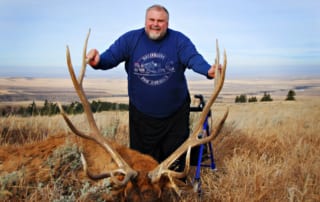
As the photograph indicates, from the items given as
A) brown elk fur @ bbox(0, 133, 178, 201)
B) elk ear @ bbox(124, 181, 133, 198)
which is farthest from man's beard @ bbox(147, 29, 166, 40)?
elk ear @ bbox(124, 181, 133, 198)

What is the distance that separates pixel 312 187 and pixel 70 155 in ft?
9.44

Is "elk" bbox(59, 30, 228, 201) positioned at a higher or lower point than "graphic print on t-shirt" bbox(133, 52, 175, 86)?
lower

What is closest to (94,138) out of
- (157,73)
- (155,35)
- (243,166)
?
(157,73)

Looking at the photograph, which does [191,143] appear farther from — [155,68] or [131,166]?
[155,68]

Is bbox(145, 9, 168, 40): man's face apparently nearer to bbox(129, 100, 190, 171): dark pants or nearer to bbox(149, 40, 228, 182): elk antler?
bbox(129, 100, 190, 171): dark pants

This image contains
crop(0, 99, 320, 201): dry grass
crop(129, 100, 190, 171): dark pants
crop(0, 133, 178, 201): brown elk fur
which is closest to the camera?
crop(0, 133, 178, 201): brown elk fur

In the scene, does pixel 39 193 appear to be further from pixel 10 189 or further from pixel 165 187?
pixel 165 187

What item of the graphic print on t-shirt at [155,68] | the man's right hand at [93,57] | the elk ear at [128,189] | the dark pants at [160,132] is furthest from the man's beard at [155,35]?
the elk ear at [128,189]

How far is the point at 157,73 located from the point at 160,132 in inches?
30.3

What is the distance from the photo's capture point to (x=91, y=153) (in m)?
4.50

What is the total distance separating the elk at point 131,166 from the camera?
13.0 ft

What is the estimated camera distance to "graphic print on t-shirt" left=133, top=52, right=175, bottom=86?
17.2 ft

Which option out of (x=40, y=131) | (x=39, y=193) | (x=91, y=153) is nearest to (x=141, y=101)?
(x=91, y=153)

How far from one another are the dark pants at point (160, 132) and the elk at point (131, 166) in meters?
0.95
